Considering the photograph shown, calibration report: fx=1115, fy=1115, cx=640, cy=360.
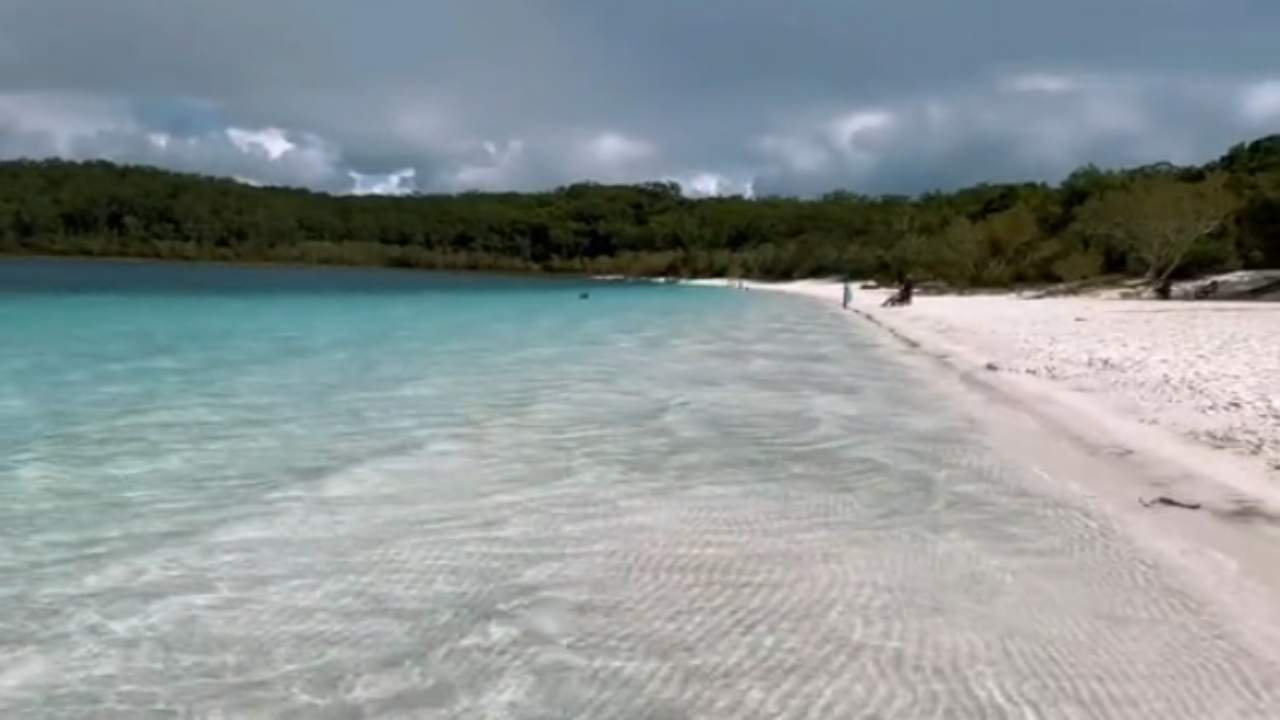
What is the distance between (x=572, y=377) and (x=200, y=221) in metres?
145

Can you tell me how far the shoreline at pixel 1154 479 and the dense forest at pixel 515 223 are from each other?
214ft

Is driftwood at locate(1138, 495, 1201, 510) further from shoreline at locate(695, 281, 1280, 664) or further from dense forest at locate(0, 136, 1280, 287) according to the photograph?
dense forest at locate(0, 136, 1280, 287)

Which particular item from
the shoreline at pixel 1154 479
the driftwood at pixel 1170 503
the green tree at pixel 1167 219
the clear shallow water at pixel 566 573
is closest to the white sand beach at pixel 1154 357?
the shoreline at pixel 1154 479

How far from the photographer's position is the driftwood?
300 inches

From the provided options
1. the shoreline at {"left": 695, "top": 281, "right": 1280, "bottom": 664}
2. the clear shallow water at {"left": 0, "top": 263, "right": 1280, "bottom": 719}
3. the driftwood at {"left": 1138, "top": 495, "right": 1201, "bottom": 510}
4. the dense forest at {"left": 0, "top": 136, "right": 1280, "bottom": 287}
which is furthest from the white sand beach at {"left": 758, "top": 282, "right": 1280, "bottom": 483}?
the dense forest at {"left": 0, "top": 136, "right": 1280, "bottom": 287}

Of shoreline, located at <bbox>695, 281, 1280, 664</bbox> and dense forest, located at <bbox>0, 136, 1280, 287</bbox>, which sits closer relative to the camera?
shoreline, located at <bbox>695, 281, 1280, 664</bbox>

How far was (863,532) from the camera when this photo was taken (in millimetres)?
7242

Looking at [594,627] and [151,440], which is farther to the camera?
[151,440]

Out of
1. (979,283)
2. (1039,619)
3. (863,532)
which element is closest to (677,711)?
(1039,619)

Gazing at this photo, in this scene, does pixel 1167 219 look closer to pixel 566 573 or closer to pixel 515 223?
pixel 566 573

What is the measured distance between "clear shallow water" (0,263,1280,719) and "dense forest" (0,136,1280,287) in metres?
69.3

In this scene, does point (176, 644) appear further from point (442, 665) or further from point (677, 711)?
point (677, 711)

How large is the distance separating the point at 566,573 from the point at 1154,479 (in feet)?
16.4

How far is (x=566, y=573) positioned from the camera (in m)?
6.27
